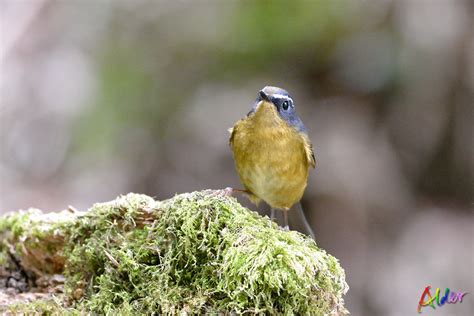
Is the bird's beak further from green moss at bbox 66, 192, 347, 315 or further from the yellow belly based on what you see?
green moss at bbox 66, 192, 347, 315

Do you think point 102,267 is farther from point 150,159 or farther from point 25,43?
point 25,43

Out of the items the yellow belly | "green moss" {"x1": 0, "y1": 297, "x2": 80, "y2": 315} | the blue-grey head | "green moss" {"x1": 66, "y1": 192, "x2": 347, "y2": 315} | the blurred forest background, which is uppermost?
the blurred forest background

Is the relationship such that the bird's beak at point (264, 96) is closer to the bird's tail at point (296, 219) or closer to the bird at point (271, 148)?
the bird at point (271, 148)

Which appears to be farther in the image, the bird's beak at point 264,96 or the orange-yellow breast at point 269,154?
the orange-yellow breast at point 269,154

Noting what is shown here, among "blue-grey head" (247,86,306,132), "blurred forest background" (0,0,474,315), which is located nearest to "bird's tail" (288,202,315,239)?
"blue-grey head" (247,86,306,132)

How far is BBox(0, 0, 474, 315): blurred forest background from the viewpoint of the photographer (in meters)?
7.96

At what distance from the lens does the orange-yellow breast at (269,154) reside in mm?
4488

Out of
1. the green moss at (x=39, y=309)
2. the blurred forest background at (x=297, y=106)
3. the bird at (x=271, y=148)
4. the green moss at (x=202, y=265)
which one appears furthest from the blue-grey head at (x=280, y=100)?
the blurred forest background at (x=297, y=106)

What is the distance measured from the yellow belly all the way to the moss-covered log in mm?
1179

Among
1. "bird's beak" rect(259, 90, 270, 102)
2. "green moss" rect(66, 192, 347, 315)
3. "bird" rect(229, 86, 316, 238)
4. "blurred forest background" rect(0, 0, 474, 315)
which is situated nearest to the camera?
"green moss" rect(66, 192, 347, 315)

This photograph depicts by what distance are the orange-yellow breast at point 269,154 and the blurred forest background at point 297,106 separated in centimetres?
352

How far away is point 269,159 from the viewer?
4.49 m

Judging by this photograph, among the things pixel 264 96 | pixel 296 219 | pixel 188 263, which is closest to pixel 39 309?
pixel 188 263

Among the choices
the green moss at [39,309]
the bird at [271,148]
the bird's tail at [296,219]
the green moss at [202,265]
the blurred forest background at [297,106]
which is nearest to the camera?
the green moss at [202,265]
